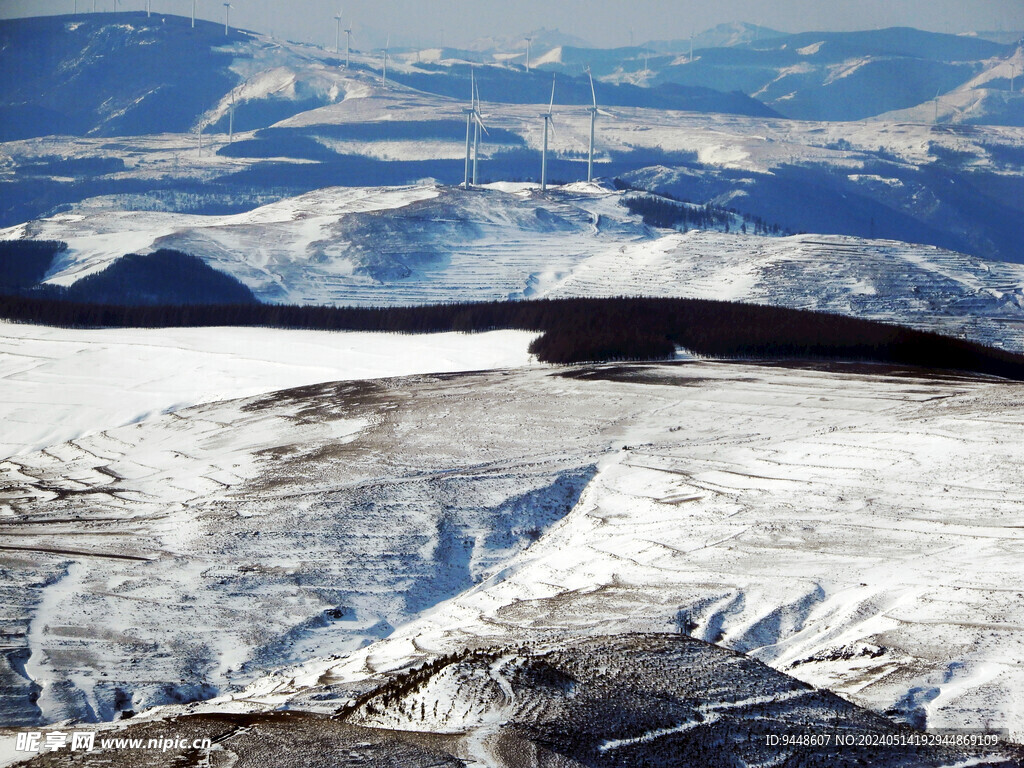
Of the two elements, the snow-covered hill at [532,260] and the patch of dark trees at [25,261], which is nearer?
the snow-covered hill at [532,260]

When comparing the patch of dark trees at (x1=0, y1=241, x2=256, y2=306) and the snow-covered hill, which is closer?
the snow-covered hill

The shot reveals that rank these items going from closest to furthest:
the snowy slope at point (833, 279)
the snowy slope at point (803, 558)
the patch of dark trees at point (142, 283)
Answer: the snowy slope at point (803, 558) → the snowy slope at point (833, 279) → the patch of dark trees at point (142, 283)

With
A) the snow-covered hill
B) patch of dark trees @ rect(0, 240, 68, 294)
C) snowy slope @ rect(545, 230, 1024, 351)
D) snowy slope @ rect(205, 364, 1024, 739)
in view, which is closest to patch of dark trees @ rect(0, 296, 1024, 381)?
snowy slope @ rect(205, 364, 1024, 739)

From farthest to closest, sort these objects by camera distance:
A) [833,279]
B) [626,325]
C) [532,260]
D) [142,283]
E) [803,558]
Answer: [532,260] → [142,283] → [833,279] → [626,325] → [803,558]

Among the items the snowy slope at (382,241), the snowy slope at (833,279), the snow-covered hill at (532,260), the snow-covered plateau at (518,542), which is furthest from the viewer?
the snowy slope at (382,241)

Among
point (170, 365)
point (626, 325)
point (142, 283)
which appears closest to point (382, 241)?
point (142, 283)

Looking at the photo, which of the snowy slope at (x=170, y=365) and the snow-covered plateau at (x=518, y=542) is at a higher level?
the snow-covered plateau at (x=518, y=542)

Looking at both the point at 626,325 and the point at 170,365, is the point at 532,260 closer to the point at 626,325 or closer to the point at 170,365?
the point at 626,325

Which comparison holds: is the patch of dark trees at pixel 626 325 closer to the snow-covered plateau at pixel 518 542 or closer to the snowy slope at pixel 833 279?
the snow-covered plateau at pixel 518 542

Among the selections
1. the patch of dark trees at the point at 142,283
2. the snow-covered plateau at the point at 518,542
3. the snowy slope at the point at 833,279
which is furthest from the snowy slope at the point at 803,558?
the patch of dark trees at the point at 142,283

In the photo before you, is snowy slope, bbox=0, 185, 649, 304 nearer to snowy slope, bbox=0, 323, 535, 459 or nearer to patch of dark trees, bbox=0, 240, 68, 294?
patch of dark trees, bbox=0, 240, 68, 294
